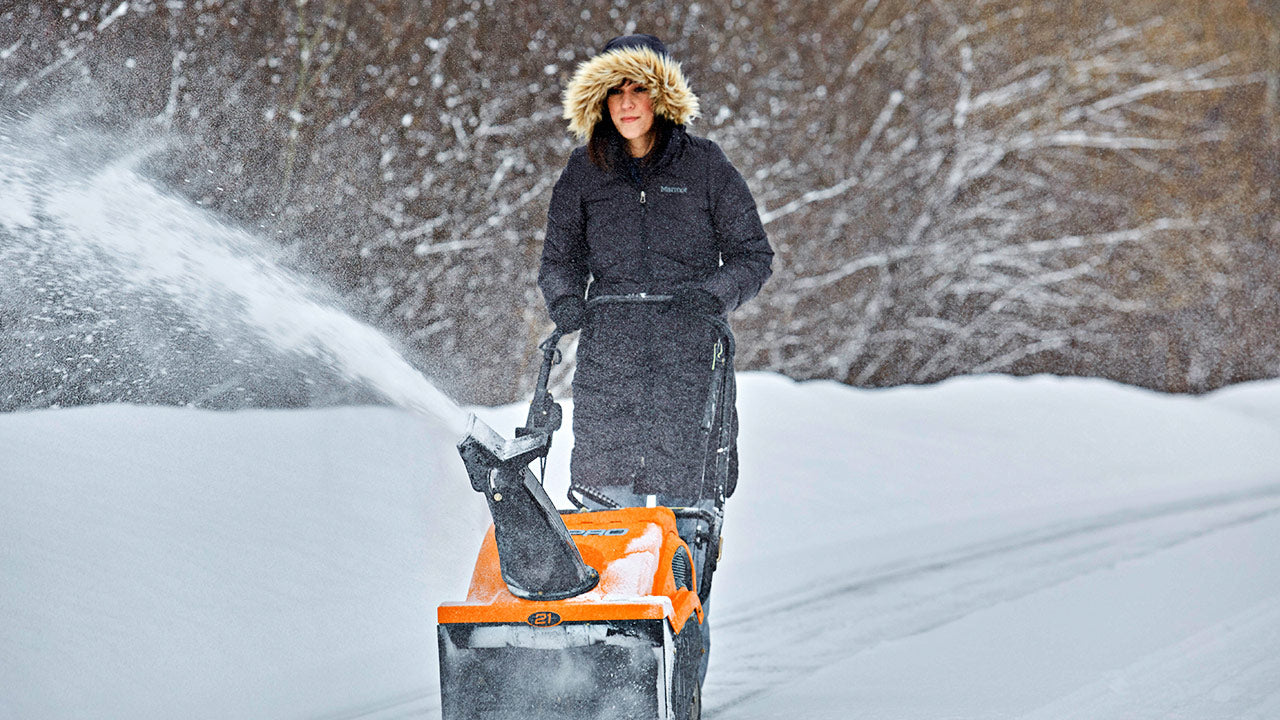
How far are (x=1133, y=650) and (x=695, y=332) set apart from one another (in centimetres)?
174

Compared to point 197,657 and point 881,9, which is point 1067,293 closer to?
point 881,9

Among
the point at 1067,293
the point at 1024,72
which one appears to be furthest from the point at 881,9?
the point at 1067,293

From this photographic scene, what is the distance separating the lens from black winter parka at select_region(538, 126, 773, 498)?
3137 mm

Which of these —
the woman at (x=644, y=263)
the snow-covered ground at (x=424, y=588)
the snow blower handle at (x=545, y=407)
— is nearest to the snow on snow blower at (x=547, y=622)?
the snow blower handle at (x=545, y=407)

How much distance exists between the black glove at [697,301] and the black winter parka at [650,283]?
0.02 m

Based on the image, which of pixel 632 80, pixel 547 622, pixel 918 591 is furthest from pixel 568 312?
pixel 918 591

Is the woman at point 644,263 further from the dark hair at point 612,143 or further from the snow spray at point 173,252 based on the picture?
the snow spray at point 173,252

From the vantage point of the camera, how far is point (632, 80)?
3.14m

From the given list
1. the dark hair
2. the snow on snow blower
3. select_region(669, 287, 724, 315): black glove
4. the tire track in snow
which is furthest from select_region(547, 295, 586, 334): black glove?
the tire track in snow

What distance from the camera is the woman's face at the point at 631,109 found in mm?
3131

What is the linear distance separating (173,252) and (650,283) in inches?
70.1

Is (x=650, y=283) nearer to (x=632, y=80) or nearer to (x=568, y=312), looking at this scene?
(x=568, y=312)

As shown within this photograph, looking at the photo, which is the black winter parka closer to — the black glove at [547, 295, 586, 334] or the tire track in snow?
the black glove at [547, 295, 586, 334]

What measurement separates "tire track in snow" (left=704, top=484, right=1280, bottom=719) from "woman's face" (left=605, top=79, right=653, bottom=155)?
1.58 m
